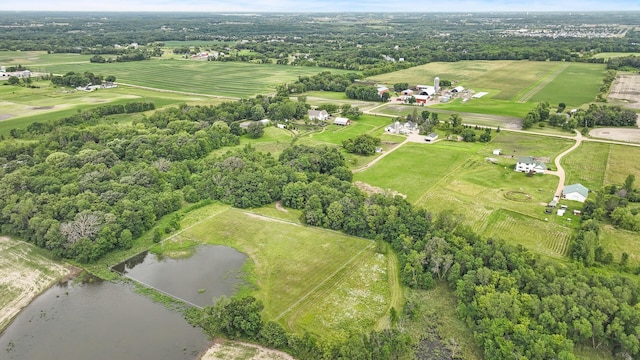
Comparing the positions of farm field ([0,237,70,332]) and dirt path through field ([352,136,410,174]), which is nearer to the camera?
farm field ([0,237,70,332])

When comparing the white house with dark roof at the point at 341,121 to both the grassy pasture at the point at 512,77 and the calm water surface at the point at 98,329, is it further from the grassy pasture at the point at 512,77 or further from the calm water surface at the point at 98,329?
the calm water surface at the point at 98,329

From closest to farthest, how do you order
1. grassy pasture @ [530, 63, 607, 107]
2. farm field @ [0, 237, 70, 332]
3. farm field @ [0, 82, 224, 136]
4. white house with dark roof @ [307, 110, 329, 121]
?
farm field @ [0, 237, 70, 332]
white house with dark roof @ [307, 110, 329, 121]
farm field @ [0, 82, 224, 136]
grassy pasture @ [530, 63, 607, 107]

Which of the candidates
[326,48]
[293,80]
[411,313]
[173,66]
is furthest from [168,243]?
[326,48]

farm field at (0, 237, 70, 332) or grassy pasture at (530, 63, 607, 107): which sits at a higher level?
grassy pasture at (530, 63, 607, 107)

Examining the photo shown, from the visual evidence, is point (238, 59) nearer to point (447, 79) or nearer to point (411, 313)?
point (447, 79)

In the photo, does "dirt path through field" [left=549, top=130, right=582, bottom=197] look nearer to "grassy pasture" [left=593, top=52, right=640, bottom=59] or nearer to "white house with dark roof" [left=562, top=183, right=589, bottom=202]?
"white house with dark roof" [left=562, top=183, right=589, bottom=202]

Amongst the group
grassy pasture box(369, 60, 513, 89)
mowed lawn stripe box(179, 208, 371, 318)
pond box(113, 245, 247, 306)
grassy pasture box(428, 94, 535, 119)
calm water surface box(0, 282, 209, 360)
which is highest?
grassy pasture box(369, 60, 513, 89)

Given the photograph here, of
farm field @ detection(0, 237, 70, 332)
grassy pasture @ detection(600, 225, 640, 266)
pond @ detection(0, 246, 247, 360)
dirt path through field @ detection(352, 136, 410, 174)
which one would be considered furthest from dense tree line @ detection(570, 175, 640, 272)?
farm field @ detection(0, 237, 70, 332)
